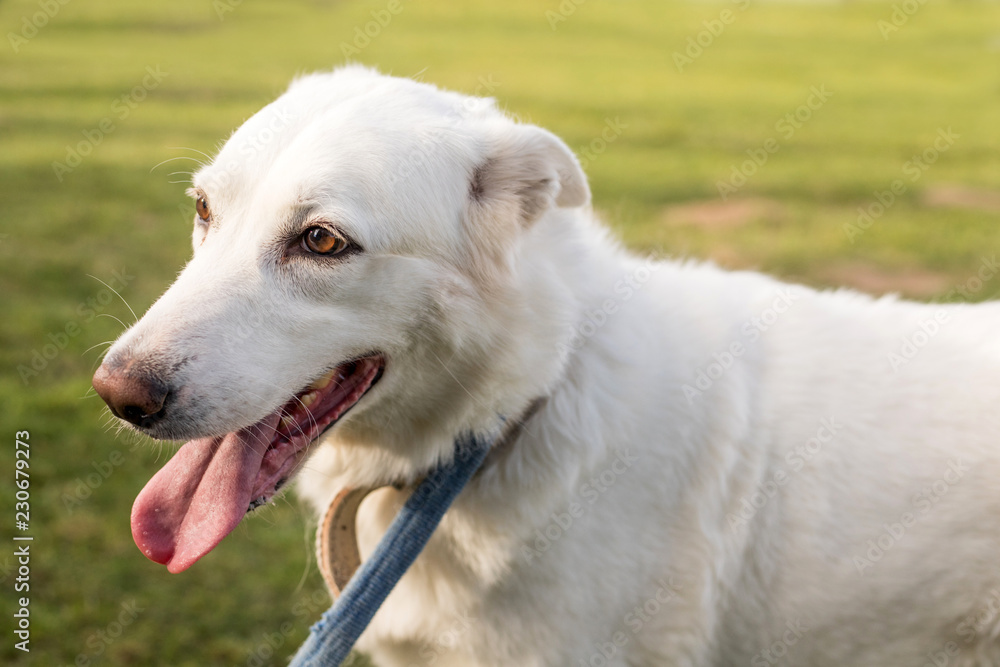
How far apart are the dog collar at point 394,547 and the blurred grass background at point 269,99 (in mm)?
1550

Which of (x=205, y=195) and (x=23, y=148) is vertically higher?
(x=205, y=195)

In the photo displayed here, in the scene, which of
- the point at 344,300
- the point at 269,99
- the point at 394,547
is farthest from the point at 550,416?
the point at 269,99

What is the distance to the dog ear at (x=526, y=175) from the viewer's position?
8.00ft

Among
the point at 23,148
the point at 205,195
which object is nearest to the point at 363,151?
the point at 205,195

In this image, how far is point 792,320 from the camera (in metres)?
2.83

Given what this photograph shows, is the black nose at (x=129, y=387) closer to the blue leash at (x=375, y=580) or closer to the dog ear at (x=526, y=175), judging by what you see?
the blue leash at (x=375, y=580)

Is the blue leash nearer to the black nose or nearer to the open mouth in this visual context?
the open mouth

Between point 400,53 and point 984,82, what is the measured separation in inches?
500

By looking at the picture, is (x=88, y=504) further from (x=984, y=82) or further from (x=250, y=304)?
(x=984, y=82)

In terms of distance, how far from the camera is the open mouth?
90.9 inches

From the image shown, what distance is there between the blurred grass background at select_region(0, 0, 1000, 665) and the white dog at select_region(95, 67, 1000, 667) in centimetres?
175

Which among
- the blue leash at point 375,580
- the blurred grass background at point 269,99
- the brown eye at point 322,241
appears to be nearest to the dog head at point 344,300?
the brown eye at point 322,241

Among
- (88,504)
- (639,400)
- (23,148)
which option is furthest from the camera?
(23,148)

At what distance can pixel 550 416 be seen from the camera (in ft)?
8.39
